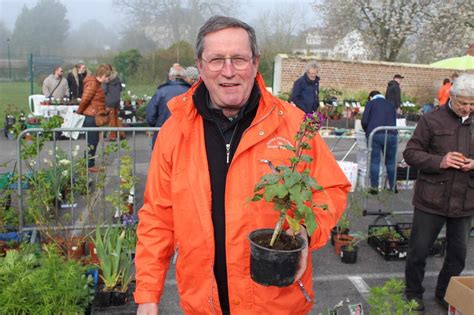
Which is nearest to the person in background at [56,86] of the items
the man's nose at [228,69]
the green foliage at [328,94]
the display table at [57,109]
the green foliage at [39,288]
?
the display table at [57,109]

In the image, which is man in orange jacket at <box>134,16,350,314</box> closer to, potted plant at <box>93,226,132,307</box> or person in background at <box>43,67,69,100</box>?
potted plant at <box>93,226,132,307</box>

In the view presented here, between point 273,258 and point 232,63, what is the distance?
2.50ft

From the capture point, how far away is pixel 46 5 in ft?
178

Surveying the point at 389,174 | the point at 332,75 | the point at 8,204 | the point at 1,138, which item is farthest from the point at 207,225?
the point at 332,75

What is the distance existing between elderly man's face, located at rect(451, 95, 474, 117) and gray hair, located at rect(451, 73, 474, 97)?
3cm

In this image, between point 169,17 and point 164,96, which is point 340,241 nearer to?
point 164,96

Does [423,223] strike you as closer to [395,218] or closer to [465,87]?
[465,87]

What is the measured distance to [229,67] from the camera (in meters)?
1.89

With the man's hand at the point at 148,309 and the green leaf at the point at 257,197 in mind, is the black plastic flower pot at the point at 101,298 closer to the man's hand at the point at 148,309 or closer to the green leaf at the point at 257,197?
the man's hand at the point at 148,309

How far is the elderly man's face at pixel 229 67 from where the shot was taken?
1893 millimetres

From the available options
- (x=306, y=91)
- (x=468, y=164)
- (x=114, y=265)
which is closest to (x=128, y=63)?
(x=306, y=91)

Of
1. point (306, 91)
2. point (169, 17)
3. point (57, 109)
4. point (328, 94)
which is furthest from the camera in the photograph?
point (169, 17)

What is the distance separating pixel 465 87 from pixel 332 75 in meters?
16.6

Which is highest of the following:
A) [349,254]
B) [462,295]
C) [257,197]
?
[257,197]
